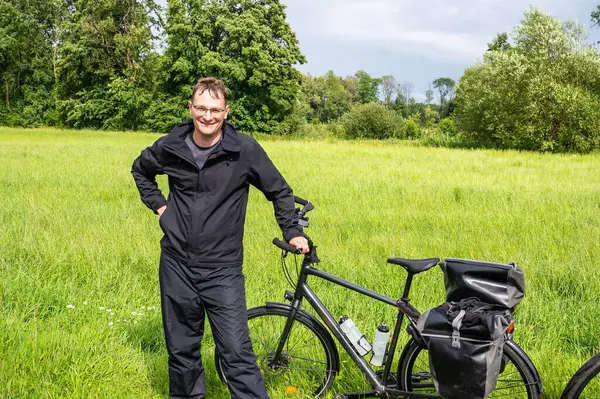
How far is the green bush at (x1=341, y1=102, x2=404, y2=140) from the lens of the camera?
53.4m

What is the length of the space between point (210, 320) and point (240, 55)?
143 ft

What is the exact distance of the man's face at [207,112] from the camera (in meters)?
2.79

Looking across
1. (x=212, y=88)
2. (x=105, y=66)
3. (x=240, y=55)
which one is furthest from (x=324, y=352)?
(x=105, y=66)

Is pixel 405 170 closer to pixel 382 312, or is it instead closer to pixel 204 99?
pixel 382 312

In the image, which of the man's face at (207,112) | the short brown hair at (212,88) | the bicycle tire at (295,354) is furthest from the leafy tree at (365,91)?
the man's face at (207,112)

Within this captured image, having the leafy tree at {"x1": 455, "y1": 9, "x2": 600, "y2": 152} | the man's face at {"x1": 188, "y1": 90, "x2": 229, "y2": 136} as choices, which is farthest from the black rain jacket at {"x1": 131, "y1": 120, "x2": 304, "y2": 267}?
the leafy tree at {"x1": 455, "y1": 9, "x2": 600, "y2": 152}

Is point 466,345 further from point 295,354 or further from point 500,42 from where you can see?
point 500,42

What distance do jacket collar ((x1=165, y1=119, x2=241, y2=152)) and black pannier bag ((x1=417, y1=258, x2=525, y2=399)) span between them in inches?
52.1

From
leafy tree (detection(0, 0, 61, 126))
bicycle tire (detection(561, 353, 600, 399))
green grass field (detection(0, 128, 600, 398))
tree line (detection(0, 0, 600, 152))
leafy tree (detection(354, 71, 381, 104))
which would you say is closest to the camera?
bicycle tire (detection(561, 353, 600, 399))

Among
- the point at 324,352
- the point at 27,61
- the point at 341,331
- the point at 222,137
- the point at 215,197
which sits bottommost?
the point at 324,352

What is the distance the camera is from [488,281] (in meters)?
2.40

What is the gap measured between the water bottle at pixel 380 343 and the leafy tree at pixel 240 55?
4111cm

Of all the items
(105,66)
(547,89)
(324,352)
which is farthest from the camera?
(105,66)

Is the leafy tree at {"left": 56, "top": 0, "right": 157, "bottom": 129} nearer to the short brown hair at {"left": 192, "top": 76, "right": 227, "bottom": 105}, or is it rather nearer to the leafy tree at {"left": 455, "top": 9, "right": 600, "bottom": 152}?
the leafy tree at {"left": 455, "top": 9, "right": 600, "bottom": 152}
